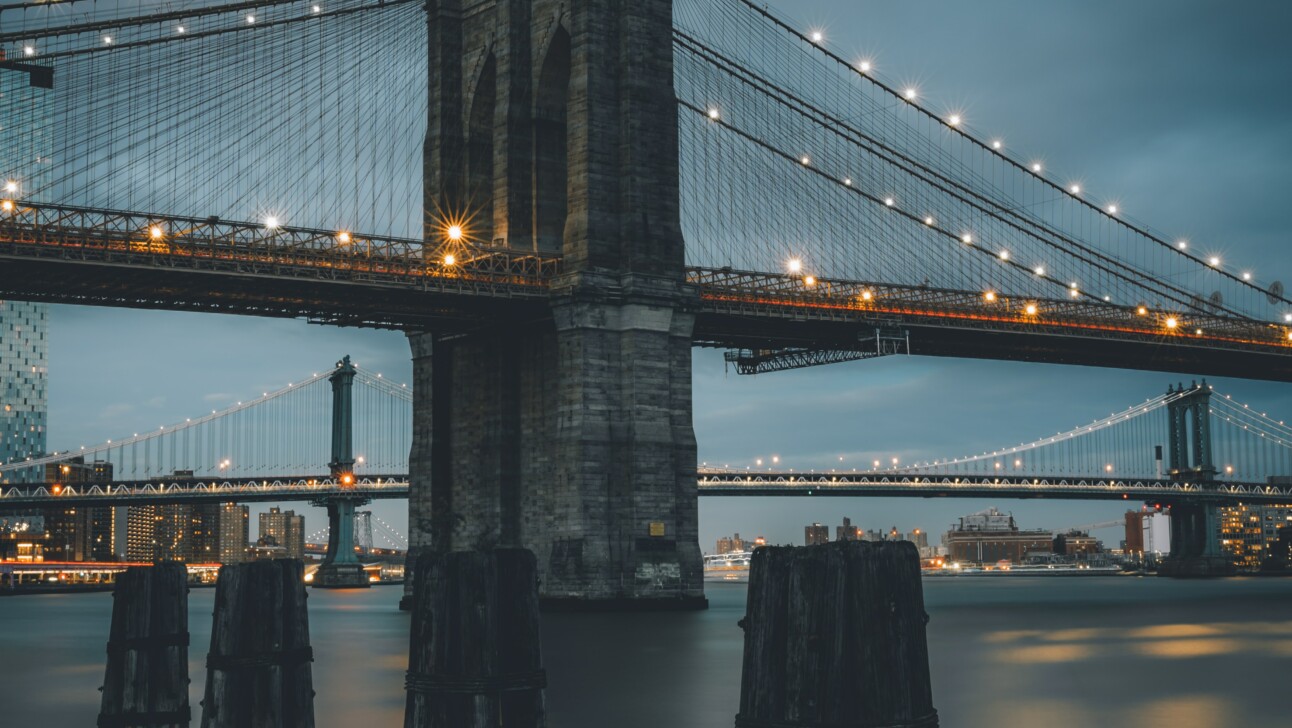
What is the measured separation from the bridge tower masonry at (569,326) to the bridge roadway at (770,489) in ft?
191

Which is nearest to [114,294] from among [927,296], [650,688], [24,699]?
[24,699]

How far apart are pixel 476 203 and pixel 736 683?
120ft

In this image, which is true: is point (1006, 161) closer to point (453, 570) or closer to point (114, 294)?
point (114, 294)

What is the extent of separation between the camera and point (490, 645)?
8508mm

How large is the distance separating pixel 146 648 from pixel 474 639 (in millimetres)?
6159

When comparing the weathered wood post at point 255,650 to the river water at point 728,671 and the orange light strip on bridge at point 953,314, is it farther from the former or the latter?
the orange light strip on bridge at point 953,314

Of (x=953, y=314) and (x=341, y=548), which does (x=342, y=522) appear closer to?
(x=341, y=548)

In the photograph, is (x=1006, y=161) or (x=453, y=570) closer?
(x=453, y=570)

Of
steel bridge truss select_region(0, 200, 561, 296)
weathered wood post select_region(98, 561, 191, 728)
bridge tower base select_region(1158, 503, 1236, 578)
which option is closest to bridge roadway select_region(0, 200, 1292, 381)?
steel bridge truss select_region(0, 200, 561, 296)

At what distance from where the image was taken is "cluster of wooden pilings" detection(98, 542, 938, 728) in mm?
6555

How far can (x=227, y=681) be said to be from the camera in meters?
11.7

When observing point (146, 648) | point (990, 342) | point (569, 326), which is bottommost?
point (146, 648)

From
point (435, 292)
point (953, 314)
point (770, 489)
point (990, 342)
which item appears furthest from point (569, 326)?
point (770, 489)

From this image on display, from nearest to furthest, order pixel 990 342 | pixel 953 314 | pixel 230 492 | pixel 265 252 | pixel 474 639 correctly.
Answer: pixel 474 639
pixel 265 252
pixel 953 314
pixel 990 342
pixel 230 492
